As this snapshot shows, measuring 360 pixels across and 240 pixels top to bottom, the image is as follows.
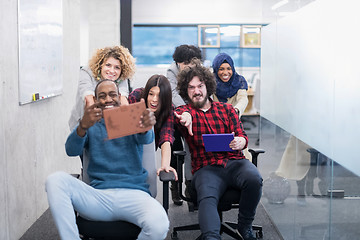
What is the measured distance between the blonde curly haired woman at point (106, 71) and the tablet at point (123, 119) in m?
0.99

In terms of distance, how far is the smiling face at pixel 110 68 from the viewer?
10.8ft

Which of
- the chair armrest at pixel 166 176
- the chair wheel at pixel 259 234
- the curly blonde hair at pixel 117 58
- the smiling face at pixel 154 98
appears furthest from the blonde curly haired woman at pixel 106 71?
the chair wheel at pixel 259 234

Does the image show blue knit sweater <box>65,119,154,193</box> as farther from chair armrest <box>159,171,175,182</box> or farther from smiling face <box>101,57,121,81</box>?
smiling face <box>101,57,121,81</box>

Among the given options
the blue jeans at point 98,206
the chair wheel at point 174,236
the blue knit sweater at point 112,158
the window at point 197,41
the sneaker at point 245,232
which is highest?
the window at point 197,41

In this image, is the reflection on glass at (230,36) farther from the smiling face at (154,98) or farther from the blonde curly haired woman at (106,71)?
the smiling face at (154,98)

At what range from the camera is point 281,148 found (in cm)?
339

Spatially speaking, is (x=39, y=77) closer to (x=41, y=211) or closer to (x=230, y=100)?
(x=41, y=211)

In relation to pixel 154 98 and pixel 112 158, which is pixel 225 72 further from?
pixel 112 158

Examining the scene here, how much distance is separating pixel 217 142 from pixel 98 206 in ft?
2.87

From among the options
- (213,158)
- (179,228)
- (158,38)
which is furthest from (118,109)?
(158,38)

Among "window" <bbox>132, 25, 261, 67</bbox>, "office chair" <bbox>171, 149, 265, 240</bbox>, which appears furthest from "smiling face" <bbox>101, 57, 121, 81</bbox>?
"window" <bbox>132, 25, 261, 67</bbox>

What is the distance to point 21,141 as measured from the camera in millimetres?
3270

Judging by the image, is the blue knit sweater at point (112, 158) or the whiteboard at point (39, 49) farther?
the whiteboard at point (39, 49)

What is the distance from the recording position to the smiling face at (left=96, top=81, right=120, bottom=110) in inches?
98.0
